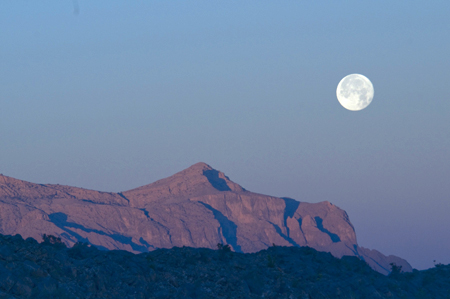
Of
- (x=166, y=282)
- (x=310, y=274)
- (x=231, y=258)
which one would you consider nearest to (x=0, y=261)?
(x=166, y=282)

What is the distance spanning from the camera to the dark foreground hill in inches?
1449

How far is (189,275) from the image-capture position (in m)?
43.0

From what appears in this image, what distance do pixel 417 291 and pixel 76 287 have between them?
2647cm

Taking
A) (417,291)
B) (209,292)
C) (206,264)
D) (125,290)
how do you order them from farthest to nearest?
(417,291)
(206,264)
(209,292)
(125,290)

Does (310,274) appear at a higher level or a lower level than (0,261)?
lower

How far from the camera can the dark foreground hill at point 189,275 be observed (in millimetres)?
36812

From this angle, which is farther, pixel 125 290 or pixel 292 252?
pixel 292 252

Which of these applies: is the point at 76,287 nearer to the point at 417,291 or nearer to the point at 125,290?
the point at 125,290

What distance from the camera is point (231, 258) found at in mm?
47938

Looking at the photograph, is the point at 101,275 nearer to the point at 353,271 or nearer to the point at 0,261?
the point at 0,261

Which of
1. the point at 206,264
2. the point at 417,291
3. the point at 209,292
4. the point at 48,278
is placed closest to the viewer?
the point at 48,278

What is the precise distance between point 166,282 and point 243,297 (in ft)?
16.2

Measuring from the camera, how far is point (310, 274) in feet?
154

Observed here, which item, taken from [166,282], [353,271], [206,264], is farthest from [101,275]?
[353,271]
